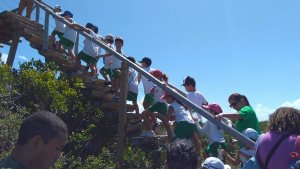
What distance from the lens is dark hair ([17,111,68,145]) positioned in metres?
1.96

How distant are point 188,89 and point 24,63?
2.86 meters

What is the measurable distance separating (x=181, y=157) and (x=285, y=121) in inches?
42.9

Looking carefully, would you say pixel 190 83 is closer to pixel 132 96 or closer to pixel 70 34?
pixel 132 96

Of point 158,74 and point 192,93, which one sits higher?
point 158,74

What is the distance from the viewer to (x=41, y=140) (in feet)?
6.46

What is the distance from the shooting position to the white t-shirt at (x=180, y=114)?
6027 mm

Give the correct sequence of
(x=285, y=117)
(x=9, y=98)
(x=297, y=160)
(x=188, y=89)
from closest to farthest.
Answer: (x=297, y=160)
(x=285, y=117)
(x=9, y=98)
(x=188, y=89)

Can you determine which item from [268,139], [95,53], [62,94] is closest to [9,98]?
[62,94]

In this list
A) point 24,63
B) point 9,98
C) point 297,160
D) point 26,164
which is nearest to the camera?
point 26,164

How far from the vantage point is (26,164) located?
6.19 feet

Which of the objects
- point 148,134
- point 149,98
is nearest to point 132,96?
point 149,98

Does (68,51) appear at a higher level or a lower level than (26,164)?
higher

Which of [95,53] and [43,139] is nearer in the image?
[43,139]

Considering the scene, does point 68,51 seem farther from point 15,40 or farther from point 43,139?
point 43,139
